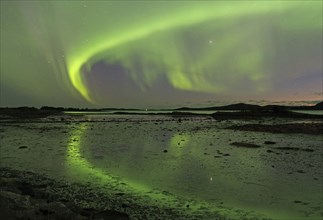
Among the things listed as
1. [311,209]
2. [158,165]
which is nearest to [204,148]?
[158,165]

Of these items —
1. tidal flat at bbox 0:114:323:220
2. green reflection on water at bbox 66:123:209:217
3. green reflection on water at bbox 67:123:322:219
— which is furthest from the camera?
green reflection on water at bbox 67:123:322:219

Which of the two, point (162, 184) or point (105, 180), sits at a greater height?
point (162, 184)

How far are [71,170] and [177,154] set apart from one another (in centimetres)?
908

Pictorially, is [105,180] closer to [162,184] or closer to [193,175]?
[162,184]

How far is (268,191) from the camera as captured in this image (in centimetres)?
1445

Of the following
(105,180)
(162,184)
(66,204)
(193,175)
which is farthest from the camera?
(193,175)

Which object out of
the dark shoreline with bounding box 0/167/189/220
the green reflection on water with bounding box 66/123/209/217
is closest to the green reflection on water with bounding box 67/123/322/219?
the green reflection on water with bounding box 66/123/209/217

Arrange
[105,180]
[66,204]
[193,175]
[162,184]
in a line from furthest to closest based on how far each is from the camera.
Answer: [193,175] < [105,180] < [162,184] < [66,204]

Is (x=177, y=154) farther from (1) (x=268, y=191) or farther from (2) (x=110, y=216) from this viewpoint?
(2) (x=110, y=216)

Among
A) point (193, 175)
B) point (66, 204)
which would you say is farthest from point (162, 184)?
point (66, 204)

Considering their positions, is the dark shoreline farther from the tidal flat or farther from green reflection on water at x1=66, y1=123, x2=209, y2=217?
green reflection on water at x1=66, y1=123, x2=209, y2=217

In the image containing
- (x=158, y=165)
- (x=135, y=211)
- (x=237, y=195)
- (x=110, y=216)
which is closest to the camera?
(x=110, y=216)

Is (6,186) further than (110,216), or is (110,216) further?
(6,186)

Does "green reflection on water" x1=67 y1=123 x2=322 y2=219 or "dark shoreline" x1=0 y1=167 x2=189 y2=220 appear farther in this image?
"green reflection on water" x1=67 y1=123 x2=322 y2=219
